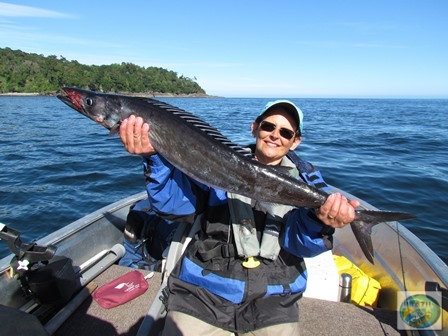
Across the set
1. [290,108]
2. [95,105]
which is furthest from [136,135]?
[290,108]

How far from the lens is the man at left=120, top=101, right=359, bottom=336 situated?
327 centimetres

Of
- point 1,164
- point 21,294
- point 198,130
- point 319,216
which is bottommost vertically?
point 1,164

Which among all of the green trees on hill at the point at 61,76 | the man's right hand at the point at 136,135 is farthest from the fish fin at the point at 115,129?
the green trees on hill at the point at 61,76

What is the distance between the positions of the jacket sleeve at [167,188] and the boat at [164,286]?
54cm

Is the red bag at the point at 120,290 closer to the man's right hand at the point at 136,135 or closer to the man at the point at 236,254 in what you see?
the man at the point at 236,254

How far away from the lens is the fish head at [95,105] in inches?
142

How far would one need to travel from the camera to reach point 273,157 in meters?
4.00

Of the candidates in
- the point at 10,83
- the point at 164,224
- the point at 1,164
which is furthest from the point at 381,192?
the point at 10,83

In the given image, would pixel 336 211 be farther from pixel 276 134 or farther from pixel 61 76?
pixel 61 76

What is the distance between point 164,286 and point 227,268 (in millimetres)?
1181

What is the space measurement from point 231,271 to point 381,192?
9.13 m

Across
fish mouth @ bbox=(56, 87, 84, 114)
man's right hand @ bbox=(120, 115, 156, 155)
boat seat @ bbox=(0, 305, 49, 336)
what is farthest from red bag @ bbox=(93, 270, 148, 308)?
fish mouth @ bbox=(56, 87, 84, 114)

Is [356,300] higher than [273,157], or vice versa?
[273,157]

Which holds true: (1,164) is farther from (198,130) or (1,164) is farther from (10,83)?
(10,83)
